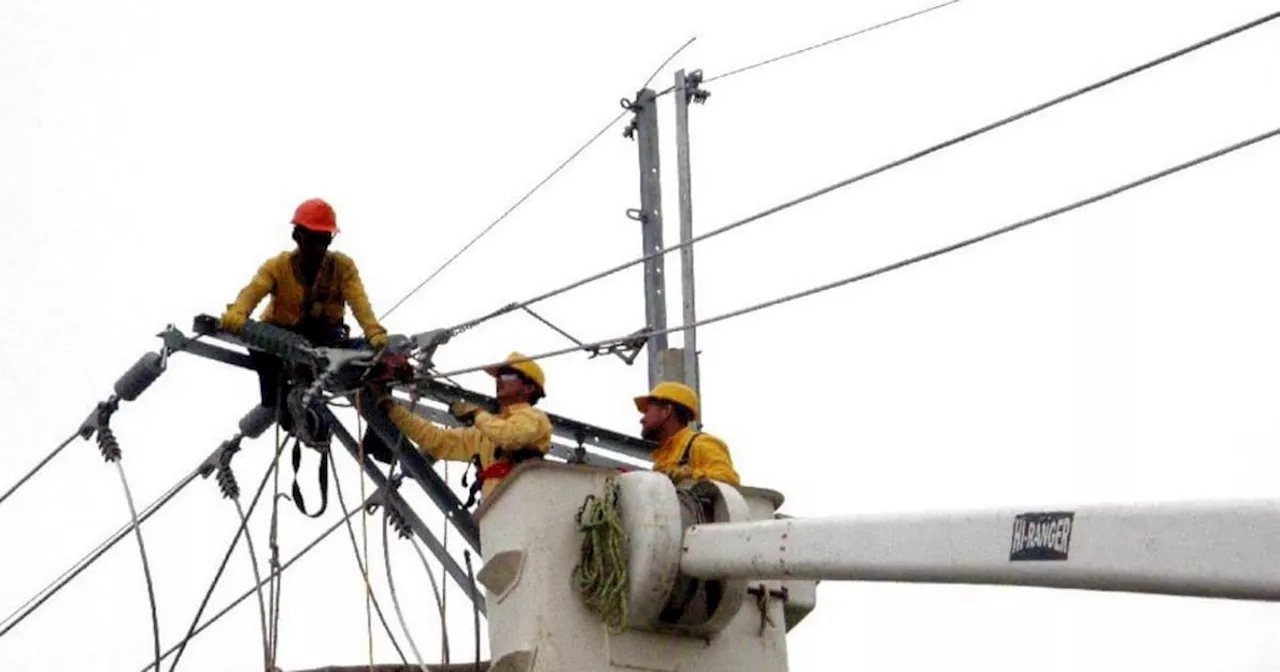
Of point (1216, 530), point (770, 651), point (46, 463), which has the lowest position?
point (1216, 530)

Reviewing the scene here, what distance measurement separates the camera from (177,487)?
10555 millimetres

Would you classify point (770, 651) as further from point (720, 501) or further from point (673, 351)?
point (673, 351)

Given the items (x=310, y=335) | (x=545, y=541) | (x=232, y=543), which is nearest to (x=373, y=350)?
(x=310, y=335)

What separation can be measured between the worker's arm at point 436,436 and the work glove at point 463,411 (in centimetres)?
25

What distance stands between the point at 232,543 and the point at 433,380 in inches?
46.5

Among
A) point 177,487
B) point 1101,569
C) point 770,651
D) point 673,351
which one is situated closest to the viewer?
point 1101,569

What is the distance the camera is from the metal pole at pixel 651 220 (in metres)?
11.5

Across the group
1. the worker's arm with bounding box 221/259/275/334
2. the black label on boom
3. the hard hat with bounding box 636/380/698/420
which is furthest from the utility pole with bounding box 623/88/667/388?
the black label on boom

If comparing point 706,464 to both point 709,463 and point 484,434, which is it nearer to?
point 709,463

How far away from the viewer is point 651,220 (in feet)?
39.0

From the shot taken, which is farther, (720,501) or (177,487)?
(177,487)

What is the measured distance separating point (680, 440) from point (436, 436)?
1.12m

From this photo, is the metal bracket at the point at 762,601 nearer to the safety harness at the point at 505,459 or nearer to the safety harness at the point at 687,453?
the safety harness at the point at 687,453

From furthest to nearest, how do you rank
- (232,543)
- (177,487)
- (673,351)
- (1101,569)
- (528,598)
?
(673,351) → (177,487) → (232,543) → (528,598) → (1101,569)
